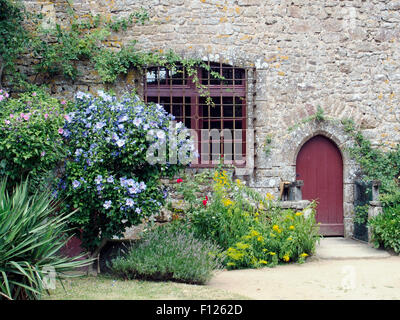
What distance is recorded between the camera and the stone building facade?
27.2 feet

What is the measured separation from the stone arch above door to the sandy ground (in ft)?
5.88

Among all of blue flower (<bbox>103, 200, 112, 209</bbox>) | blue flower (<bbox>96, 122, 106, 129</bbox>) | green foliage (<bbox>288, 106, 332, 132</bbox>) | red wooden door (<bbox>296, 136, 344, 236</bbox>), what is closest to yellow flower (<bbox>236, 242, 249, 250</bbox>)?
blue flower (<bbox>103, 200, 112, 209</bbox>)

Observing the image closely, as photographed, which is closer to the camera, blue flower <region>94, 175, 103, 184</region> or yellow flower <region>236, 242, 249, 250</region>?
blue flower <region>94, 175, 103, 184</region>

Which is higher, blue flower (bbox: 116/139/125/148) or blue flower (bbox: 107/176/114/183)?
blue flower (bbox: 116/139/125/148)

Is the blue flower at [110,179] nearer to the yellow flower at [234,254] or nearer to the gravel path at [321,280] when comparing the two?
the gravel path at [321,280]

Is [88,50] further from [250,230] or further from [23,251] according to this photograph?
[23,251]

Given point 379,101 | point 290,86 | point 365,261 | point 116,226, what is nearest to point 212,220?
point 116,226

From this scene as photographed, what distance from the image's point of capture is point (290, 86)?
8.41 meters

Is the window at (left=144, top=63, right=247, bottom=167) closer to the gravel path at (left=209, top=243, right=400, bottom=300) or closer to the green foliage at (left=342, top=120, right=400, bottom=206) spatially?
the green foliage at (left=342, top=120, right=400, bottom=206)

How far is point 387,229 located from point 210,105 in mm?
3470

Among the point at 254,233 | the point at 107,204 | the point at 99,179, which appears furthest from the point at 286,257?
the point at 99,179

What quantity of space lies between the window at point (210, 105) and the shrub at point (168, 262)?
9.52 ft

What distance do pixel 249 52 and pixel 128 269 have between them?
4.52 meters

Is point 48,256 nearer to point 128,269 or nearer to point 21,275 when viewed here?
point 21,275
